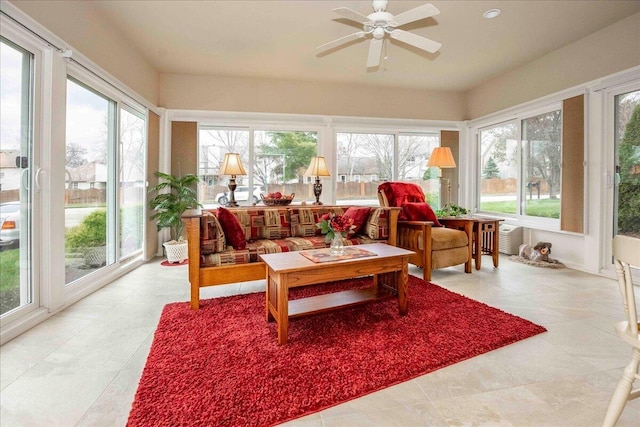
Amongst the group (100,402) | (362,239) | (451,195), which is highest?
(451,195)

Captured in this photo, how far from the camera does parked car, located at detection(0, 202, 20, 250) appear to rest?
6.69ft

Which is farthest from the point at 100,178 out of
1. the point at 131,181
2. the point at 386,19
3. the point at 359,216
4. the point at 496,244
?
the point at 496,244

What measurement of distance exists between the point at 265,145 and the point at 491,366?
4.22 m

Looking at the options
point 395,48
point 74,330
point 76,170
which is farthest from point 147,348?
point 395,48

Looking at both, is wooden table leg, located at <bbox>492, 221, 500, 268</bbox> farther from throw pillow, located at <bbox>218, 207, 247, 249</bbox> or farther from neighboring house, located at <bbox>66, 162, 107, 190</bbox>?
neighboring house, located at <bbox>66, 162, 107, 190</bbox>

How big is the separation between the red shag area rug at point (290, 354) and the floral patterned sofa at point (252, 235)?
28 centimetres

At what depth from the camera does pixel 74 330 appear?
7.02 ft

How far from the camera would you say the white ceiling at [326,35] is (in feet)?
9.82

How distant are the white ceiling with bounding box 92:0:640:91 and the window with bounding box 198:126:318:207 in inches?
34.5

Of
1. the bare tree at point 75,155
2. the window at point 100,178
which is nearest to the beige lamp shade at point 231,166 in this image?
the window at point 100,178

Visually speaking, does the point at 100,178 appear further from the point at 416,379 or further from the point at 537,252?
the point at 537,252

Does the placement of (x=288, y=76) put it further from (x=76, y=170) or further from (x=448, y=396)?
(x=448, y=396)

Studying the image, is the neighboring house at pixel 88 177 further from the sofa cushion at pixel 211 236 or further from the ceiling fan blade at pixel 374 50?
the ceiling fan blade at pixel 374 50

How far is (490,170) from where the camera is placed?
526 centimetres
